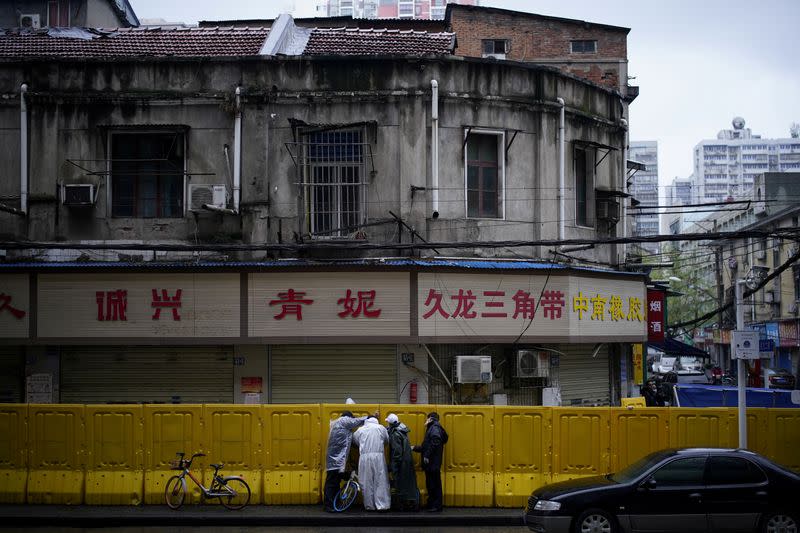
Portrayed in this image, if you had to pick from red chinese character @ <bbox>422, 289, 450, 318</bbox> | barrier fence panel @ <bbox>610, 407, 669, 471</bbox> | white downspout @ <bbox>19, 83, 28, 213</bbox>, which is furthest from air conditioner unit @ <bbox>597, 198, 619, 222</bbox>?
white downspout @ <bbox>19, 83, 28, 213</bbox>

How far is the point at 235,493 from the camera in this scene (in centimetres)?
1579

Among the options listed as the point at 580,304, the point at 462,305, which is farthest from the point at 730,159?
the point at 462,305

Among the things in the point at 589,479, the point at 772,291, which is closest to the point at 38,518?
the point at 589,479

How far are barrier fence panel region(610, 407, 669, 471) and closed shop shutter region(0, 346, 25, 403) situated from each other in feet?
43.1

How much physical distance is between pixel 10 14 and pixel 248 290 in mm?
19362

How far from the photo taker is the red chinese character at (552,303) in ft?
66.4

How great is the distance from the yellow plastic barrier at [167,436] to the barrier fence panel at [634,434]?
7474 millimetres

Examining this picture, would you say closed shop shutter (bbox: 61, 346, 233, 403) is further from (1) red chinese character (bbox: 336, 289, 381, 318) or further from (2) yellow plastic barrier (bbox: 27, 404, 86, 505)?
(2) yellow plastic barrier (bbox: 27, 404, 86, 505)

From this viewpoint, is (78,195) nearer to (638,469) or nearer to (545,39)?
(638,469)

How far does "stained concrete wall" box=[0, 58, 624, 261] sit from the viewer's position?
20.3 meters

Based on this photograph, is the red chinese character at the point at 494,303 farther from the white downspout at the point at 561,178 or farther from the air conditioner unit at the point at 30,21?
the air conditioner unit at the point at 30,21

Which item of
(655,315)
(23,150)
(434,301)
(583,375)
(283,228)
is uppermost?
(23,150)

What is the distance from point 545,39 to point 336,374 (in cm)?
2285

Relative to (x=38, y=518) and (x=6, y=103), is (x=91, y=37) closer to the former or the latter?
(x=6, y=103)
